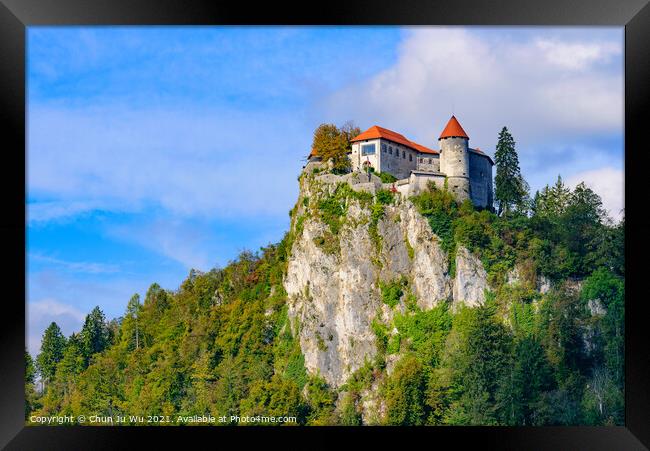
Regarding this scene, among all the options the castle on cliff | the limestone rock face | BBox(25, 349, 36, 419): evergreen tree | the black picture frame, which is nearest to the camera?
the black picture frame

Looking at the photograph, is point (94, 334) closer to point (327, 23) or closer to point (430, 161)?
point (430, 161)

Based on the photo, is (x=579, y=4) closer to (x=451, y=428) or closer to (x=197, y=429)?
(x=451, y=428)

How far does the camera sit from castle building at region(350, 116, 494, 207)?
28828 millimetres

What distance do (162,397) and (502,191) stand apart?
14638 millimetres

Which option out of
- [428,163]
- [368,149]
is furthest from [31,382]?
[428,163]

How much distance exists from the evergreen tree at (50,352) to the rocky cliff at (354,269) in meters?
9.03

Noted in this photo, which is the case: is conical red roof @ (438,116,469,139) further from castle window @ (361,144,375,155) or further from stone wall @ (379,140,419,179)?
castle window @ (361,144,375,155)

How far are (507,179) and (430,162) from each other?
2.54 meters

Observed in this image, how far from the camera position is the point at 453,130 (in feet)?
94.8

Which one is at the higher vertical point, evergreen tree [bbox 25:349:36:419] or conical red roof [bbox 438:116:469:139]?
conical red roof [bbox 438:116:469:139]

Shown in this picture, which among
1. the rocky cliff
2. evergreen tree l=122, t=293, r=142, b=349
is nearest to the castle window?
the rocky cliff

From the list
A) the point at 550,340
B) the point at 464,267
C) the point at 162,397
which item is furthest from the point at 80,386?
the point at 550,340

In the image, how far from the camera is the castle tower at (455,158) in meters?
28.7
